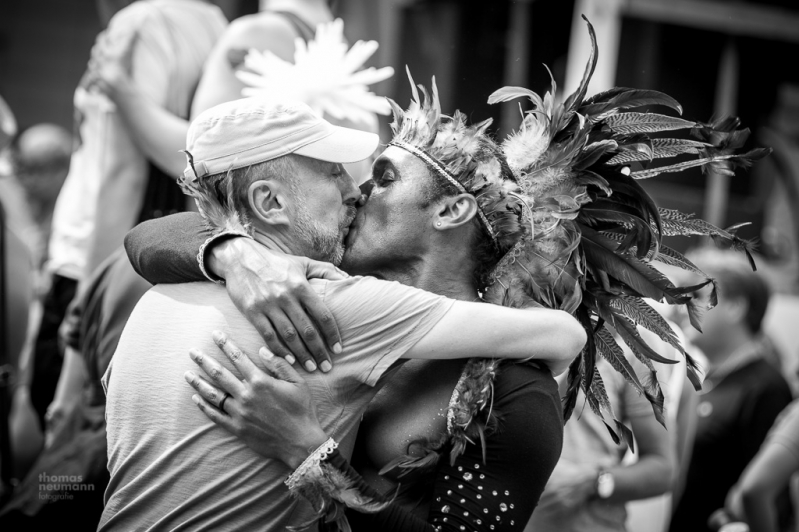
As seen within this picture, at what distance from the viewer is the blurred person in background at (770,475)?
3.96m

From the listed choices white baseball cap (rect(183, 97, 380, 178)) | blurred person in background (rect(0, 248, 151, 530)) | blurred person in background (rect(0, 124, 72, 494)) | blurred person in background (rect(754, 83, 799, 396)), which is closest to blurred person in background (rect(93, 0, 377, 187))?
blurred person in background (rect(0, 248, 151, 530))

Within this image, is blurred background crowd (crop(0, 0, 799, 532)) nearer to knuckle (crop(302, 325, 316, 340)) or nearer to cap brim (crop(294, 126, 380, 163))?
cap brim (crop(294, 126, 380, 163))

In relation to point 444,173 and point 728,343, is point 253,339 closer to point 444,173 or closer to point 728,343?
point 444,173

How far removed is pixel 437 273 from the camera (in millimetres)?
2244

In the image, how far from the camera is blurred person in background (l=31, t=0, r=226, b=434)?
Answer: 11.1ft

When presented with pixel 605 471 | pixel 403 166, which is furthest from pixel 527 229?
pixel 605 471

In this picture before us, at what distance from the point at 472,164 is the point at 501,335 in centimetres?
55

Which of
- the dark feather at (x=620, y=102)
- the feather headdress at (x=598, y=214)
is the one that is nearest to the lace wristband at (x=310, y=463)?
the feather headdress at (x=598, y=214)

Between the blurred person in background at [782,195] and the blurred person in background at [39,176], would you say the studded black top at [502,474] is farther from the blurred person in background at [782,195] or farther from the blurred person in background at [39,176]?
the blurred person in background at [782,195]

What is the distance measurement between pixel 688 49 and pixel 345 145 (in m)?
7.41

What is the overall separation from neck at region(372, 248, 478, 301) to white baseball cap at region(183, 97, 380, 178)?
0.38 m

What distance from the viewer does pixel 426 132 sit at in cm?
227

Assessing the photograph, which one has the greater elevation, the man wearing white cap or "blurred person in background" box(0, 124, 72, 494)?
the man wearing white cap

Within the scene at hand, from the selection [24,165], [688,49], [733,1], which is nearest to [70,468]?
[24,165]
